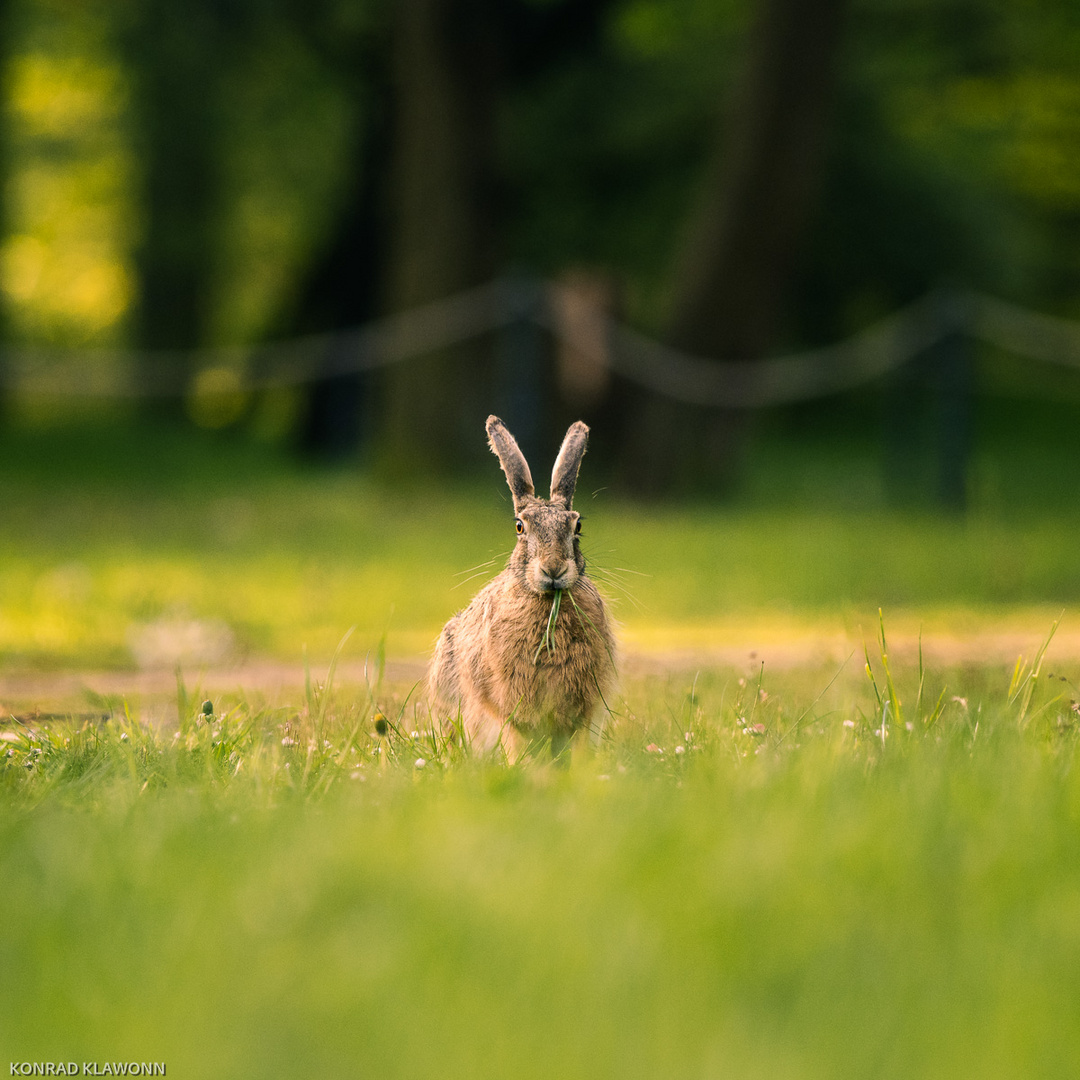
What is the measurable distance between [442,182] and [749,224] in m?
3.19

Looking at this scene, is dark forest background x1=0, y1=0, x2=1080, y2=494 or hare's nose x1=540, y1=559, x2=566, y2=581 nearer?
hare's nose x1=540, y1=559, x2=566, y2=581

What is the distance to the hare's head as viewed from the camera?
311 centimetres

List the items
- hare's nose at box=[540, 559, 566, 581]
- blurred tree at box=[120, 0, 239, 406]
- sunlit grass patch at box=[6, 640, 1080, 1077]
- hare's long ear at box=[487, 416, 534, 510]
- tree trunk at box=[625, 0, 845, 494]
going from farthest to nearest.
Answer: blurred tree at box=[120, 0, 239, 406]
tree trunk at box=[625, 0, 845, 494]
hare's long ear at box=[487, 416, 534, 510]
hare's nose at box=[540, 559, 566, 581]
sunlit grass patch at box=[6, 640, 1080, 1077]

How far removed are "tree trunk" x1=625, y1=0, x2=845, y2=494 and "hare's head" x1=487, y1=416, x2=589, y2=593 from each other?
32.1ft

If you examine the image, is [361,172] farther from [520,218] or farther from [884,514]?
[884,514]

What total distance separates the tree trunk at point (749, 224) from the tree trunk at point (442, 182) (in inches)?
78.3

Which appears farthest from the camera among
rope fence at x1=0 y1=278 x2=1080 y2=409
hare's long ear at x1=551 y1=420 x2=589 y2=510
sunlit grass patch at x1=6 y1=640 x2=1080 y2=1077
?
rope fence at x1=0 y1=278 x2=1080 y2=409

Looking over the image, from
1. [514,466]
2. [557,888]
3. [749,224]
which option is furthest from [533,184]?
[557,888]

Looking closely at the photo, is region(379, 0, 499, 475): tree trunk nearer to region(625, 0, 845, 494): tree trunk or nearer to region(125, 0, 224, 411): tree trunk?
region(625, 0, 845, 494): tree trunk

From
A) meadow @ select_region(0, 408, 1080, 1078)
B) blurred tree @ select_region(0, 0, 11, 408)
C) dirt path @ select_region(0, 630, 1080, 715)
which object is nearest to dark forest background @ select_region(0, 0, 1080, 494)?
blurred tree @ select_region(0, 0, 11, 408)

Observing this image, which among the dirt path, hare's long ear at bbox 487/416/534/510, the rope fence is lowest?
the dirt path

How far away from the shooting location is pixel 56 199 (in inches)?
1404

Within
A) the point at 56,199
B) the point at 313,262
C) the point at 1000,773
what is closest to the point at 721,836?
the point at 1000,773

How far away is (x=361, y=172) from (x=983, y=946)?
65.4ft
